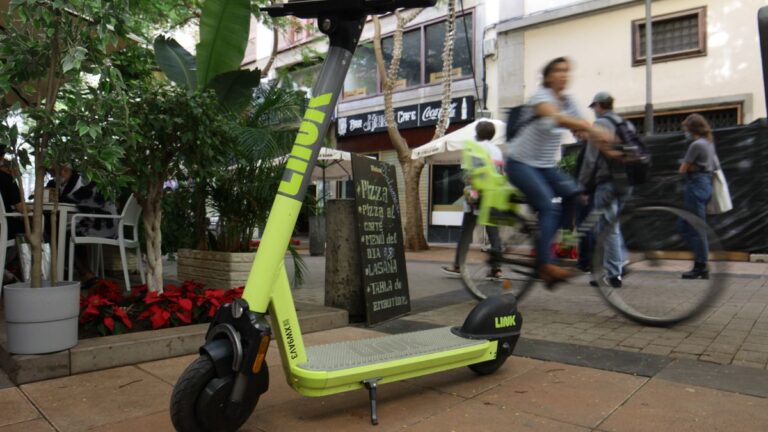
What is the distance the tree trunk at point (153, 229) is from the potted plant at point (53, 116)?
3.43 feet

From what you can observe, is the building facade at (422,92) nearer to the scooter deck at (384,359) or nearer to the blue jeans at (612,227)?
the blue jeans at (612,227)

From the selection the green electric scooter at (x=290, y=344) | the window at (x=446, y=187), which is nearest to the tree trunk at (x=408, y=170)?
the window at (x=446, y=187)

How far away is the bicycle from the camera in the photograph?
394 cm

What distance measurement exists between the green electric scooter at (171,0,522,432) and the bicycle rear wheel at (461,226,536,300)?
1484 mm

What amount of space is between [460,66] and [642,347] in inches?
526

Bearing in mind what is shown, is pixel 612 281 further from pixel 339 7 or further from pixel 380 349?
pixel 339 7

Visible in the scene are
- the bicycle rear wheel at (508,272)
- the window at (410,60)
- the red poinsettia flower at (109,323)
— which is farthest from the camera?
the window at (410,60)

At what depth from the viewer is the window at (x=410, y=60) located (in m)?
17.0

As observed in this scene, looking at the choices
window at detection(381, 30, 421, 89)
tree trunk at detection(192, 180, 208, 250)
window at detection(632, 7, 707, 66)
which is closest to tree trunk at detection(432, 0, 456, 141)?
window at detection(632, 7, 707, 66)

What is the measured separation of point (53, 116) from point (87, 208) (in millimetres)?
2877

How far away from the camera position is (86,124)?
10.0 ft

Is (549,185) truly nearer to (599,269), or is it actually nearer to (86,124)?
(599,269)

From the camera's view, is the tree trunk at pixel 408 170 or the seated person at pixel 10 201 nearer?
the seated person at pixel 10 201

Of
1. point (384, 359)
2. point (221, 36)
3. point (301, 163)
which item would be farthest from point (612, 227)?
point (221, 36)
